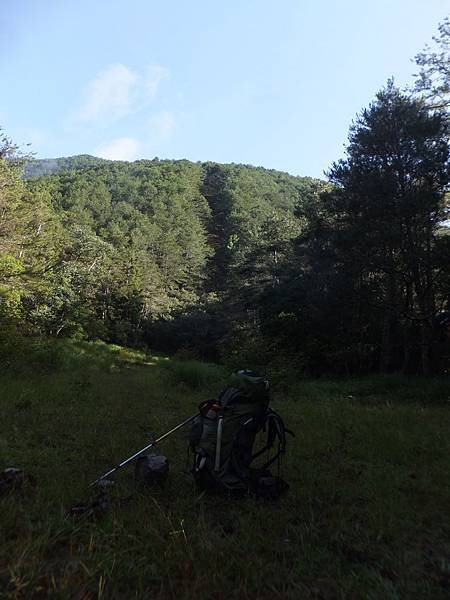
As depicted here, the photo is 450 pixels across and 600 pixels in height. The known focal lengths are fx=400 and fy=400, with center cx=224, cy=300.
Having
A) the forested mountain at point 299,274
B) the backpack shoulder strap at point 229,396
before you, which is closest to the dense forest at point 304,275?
the forested mountain at point 299,274

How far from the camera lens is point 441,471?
4180 mm

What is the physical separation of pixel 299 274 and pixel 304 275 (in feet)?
7.17

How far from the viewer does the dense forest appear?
15.5 m

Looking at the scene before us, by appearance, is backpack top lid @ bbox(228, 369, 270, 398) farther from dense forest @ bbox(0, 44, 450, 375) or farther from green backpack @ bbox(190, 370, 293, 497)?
dense forest @ bbox(0, 44, 450, 375)

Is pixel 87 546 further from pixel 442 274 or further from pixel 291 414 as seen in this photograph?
pixel 442 274

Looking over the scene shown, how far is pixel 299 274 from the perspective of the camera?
24.4 metres

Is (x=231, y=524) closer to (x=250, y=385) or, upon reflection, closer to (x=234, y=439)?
(x=234, y=439)

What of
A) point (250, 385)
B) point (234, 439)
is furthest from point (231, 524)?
point (250, 385)

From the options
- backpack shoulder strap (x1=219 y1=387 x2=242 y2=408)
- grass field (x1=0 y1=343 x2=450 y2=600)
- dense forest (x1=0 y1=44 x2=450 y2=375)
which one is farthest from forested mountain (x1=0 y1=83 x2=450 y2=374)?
backpack shoulder strap (x1=219 y1=387 x2=242 y2=408)

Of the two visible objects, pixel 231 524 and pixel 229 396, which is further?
pixel 229 396

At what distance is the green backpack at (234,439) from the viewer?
11.6 ft

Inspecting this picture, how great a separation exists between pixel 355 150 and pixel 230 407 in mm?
17376

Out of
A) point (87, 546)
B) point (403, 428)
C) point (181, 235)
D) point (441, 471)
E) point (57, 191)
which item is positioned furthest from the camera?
point (57, 191)

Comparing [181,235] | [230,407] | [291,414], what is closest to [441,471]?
[230,407]
